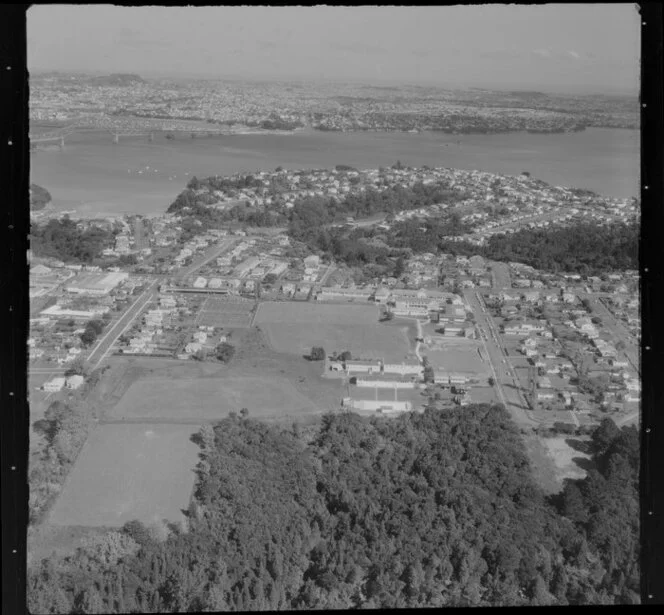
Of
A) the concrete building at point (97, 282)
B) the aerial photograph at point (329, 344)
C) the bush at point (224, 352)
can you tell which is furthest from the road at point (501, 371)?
the concrete building at point (97, 282)

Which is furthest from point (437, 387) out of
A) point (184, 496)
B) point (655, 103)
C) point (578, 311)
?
point (655, 103)

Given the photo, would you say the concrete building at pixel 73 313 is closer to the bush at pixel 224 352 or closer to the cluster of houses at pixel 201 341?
the cluster of houses at pixel 201 341

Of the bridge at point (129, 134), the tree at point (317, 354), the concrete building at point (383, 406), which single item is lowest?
the concrete building at point (383, 406)

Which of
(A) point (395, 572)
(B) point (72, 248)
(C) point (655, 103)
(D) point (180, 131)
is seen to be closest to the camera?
(C) point (655, 103)

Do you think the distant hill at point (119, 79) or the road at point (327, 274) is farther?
the road at point (327, 274)

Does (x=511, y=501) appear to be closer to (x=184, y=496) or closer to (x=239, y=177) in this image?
(x=184, y=496)
